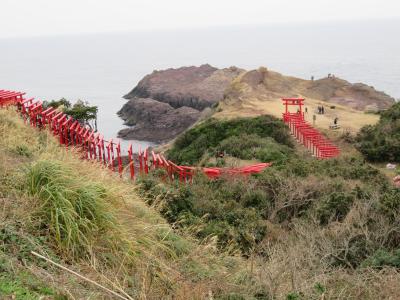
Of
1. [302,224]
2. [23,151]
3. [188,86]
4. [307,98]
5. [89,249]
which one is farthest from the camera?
[188,86]

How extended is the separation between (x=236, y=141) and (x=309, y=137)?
378 centimetres

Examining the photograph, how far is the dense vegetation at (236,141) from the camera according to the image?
78.2ft

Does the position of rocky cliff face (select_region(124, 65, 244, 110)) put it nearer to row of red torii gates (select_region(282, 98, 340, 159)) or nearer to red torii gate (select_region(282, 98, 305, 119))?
red torii gate (select_region(282, 98, 305, 119))

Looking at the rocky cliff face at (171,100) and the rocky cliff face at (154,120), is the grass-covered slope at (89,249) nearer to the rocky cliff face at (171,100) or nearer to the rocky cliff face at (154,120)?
the rocky cliff face at (154,120)

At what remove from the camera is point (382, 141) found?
76.6ft

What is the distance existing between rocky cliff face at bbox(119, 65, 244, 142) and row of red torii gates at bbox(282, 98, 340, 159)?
2551 cm

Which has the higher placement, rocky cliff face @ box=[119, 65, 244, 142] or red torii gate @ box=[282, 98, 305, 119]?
red torii gate @ box=[282, 98, 305, 119]

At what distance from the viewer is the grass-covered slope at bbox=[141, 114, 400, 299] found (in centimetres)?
653

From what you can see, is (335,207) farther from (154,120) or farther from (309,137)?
(154,120)

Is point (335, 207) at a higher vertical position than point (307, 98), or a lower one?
higher

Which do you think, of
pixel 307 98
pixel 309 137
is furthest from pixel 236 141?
pixel 307 98

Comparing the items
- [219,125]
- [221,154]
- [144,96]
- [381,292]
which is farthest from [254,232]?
[144,96]

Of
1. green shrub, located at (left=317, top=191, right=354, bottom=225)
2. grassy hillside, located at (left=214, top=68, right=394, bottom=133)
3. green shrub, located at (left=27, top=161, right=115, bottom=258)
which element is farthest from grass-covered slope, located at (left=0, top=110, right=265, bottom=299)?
grassy hillside, located at (left=214, top=68, right=394, bottom=133)

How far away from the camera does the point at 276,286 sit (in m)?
6.07
